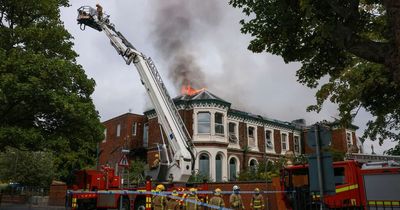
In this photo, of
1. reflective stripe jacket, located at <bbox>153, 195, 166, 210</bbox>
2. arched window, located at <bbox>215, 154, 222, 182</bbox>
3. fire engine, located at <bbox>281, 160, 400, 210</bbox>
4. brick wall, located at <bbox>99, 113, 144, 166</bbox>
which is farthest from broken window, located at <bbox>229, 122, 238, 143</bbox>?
reflective stripe jacket, located at <bbox>153, 195, 166, 210</bbox>

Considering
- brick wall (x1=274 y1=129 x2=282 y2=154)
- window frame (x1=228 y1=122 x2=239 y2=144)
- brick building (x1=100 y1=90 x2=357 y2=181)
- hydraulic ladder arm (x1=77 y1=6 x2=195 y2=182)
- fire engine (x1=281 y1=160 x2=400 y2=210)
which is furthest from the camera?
brick wall (x1=274 y1=129 x2=282 y2=154)

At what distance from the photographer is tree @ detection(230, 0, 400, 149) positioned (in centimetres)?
728

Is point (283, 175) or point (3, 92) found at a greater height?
point (3, 92)

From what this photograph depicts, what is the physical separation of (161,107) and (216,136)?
46.1 ft

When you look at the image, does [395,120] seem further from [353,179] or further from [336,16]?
[336,16]

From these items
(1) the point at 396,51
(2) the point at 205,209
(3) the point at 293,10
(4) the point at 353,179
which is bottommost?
(2) the point at 205,209

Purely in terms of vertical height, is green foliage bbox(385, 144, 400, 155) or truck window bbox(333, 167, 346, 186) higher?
green foliage bbox(385, 144, 400, 155)

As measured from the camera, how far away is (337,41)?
8055 mm

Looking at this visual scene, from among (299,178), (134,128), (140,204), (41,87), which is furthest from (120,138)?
(299,178)

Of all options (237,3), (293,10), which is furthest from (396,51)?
(237,3)

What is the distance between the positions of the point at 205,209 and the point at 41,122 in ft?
22.7

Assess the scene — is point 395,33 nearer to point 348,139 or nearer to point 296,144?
point 296,144

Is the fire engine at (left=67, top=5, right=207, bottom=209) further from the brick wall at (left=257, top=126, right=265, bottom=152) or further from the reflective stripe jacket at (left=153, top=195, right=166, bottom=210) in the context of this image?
the brick wall at (left=257, top=126, right=265, bottom=152)

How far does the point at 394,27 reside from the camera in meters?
6.54
